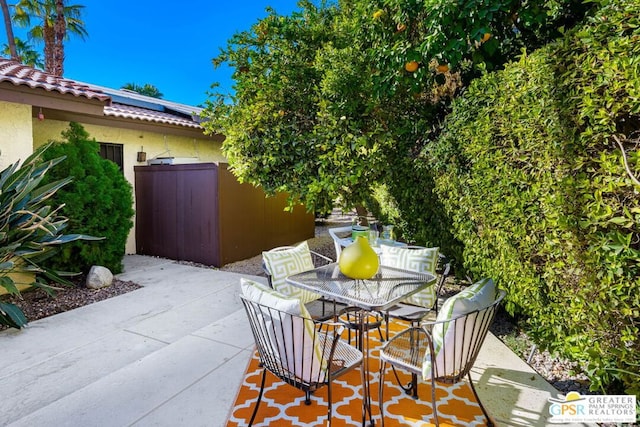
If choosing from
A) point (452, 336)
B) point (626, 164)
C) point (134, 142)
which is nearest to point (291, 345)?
point (452, 336)

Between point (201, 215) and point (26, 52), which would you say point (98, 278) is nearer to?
point (201, 215)

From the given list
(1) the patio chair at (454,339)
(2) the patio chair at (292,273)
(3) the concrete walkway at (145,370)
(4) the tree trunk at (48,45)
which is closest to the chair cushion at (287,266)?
(2) the patio chair at (292,273)

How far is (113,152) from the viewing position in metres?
8.30

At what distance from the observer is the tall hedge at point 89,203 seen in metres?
5.88

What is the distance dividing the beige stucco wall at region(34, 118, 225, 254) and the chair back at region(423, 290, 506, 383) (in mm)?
7883

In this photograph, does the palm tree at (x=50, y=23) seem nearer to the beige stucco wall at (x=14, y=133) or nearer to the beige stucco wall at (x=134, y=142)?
the beige stucco wall at (x=134, y=142)

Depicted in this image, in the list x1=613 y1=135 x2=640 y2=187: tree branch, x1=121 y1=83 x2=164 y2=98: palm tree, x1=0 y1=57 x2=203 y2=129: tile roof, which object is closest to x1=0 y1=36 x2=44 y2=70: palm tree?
x1=121 y1=83 x2=164 y2=98: palm tree

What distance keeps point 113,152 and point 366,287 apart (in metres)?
7.73

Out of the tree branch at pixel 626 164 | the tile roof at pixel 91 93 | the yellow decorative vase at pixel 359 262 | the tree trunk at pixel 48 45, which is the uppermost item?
the tree trunk at pixel 48 45

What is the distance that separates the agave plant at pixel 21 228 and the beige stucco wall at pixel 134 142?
2274 mm

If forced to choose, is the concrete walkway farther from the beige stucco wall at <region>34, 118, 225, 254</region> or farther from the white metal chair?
the beige stucco wall at <region>34, 118, 225, 254</region>

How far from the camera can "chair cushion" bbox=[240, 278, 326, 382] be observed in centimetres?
234

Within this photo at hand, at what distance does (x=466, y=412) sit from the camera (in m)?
2.79

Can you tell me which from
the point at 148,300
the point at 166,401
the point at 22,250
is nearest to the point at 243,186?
the point at 148,300
